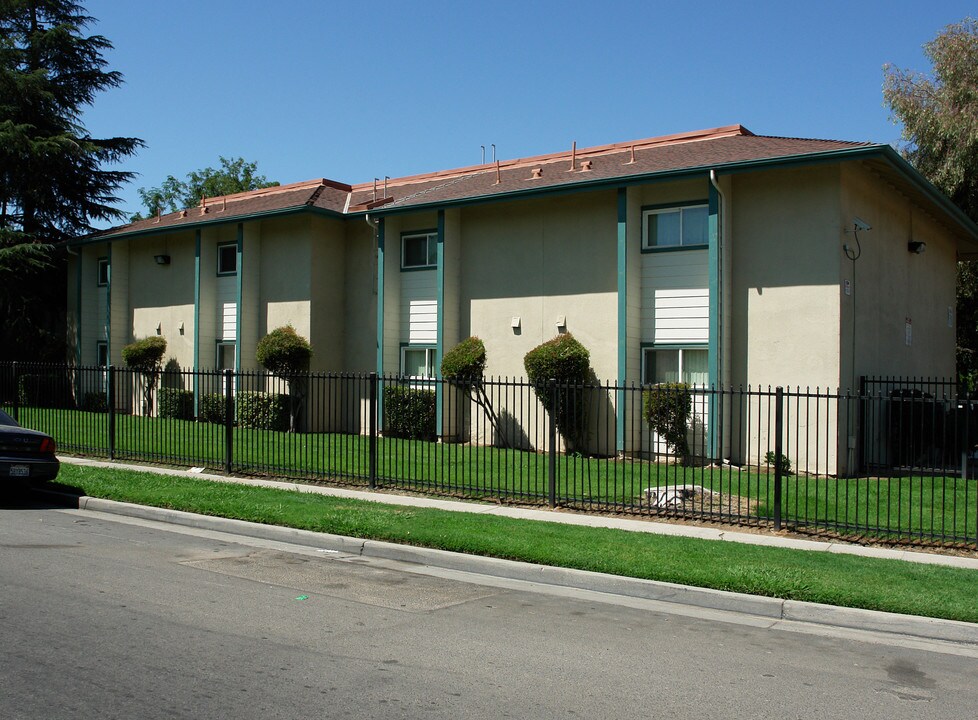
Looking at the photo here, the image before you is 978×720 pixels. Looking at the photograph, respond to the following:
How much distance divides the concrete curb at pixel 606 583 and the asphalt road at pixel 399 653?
0.63 ft

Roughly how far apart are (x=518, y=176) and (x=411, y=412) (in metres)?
6.41

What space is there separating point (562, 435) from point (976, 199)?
16.2 m

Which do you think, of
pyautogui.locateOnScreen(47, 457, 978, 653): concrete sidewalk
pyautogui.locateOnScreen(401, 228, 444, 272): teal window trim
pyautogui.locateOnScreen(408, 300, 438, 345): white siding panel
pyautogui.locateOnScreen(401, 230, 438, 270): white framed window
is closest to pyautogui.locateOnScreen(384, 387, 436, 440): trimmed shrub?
pyautogui.locateOnScreen(408, 300, 438, 345): white siding panel

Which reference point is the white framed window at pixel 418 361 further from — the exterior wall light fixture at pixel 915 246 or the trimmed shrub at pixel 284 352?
the exterior wall light fixture at pixel 915 246

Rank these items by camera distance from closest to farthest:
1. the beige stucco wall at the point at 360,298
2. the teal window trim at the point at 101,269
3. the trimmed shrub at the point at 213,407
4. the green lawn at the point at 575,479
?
1. the green lawn at the point at 575,479
2. the beige stucco wall at the point at 360,298
3. the trimmed shrub at the point at 213,407
4. the teal window trim at the point at 101,269

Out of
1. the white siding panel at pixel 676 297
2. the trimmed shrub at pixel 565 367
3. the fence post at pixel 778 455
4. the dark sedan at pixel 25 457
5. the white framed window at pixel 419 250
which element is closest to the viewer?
the fence post at pixel 778 455

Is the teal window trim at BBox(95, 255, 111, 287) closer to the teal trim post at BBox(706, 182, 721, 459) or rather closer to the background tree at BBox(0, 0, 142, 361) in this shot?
the background tree at BBox(0, 0, 142, 361)

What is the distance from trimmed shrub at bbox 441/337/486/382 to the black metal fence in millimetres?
687

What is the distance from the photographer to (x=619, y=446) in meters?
18.1

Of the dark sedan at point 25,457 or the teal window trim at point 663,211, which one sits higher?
the teal window trim at point 663,211

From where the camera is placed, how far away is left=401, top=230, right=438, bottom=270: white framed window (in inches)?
869

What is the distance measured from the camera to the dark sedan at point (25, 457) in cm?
1244

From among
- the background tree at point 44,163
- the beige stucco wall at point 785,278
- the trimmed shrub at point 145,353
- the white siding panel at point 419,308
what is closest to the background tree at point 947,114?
the beige stucco wall at point 785,278

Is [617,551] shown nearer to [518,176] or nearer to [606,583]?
[606,583]
